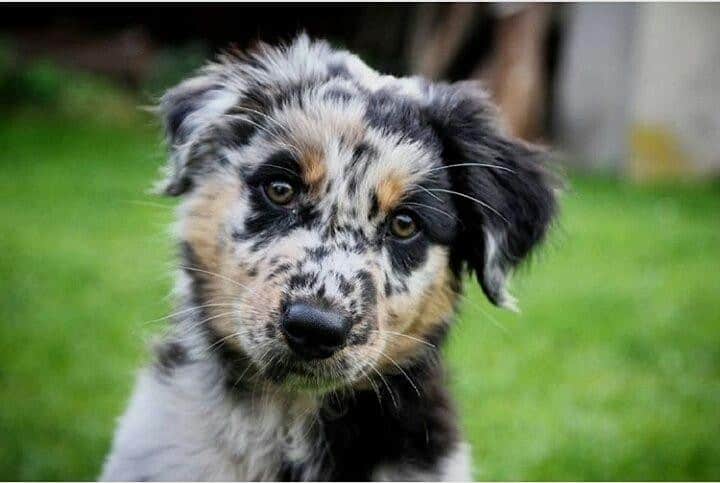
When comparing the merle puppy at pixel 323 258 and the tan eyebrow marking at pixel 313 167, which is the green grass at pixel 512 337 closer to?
the merle puppy at pixel 323 258

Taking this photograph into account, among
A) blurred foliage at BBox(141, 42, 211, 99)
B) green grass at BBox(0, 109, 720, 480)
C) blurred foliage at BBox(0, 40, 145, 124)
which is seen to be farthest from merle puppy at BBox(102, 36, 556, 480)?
blurred foliage at BBox(141, 42, 211, 99)

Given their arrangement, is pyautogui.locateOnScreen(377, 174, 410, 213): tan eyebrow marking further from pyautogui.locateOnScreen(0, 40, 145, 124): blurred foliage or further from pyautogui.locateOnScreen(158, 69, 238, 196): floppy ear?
pyautogui.locateOnScreen(0, 40, 145, 124): blurred foliage

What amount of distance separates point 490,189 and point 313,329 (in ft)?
3.36

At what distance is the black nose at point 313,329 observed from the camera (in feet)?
10.4

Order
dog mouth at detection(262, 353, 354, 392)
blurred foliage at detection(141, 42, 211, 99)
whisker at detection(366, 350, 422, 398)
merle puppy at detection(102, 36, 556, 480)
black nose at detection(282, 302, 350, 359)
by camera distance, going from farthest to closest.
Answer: blurred foliage at detection(141, 42, 211, 99), whisker at detection(366, 350, 422, 398), merle puppy at detection(102, 36, 556, 480), dog mouth at detection(262, 353, 354, 392), black nose at detection(282, 302, 350, 359)

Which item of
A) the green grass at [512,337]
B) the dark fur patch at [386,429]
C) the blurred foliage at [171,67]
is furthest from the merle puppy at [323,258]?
the blurred foliage at [171,67]

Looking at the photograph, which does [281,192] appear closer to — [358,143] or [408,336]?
[358,143]

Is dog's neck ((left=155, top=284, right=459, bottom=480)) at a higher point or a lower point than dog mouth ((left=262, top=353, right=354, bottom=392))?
lower

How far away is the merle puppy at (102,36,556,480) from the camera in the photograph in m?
3.42

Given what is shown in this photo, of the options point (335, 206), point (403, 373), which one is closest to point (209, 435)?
point (403, 373)

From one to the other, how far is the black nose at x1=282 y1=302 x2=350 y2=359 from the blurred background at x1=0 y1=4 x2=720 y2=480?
3.25ft

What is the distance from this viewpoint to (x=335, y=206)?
348 centimetres

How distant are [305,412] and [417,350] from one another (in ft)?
1.58

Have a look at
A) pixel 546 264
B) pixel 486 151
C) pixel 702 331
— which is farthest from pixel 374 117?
pixel 546 264
